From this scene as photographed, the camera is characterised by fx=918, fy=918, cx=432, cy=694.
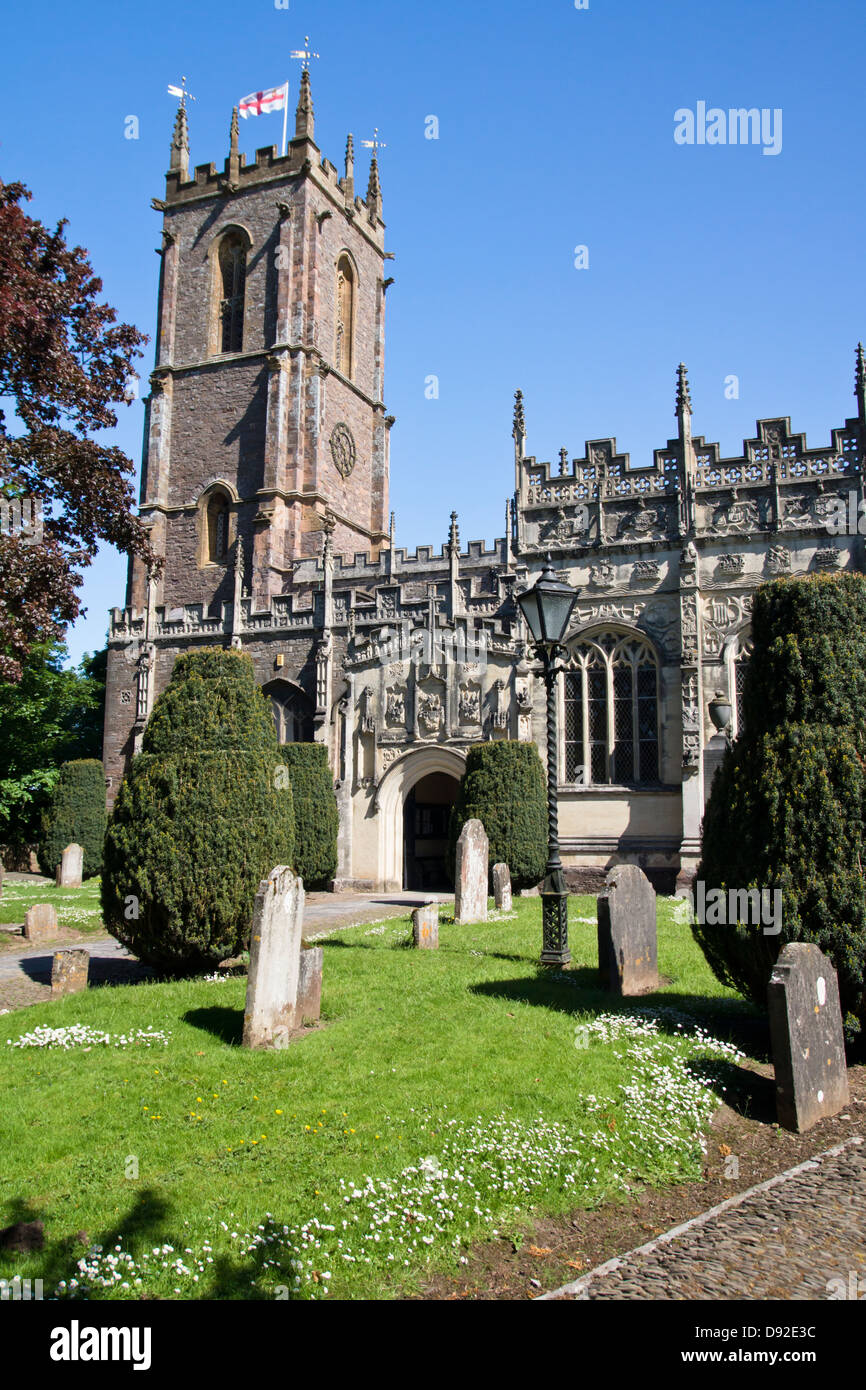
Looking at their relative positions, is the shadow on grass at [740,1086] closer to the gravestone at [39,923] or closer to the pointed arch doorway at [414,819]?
the gravestone at [39,923]

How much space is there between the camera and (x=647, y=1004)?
28.3 feet

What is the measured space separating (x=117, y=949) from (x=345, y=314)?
Result: 32658 mm

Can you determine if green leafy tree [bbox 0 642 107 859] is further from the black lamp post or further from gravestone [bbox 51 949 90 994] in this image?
the black lamp post

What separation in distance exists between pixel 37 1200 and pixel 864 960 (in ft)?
18.8

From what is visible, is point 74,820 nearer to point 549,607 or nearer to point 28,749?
point 28,749

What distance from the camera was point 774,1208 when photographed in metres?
5.01

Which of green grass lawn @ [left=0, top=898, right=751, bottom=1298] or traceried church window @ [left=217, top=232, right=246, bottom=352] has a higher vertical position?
traceried church window @ [left=217, top=232, right=246, bottom=352]

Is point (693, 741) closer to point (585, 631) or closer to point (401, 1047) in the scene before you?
point (585, 631)

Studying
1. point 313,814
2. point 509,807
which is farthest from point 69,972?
point 313,814

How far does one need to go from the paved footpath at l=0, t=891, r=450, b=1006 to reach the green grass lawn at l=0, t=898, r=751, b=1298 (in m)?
1.93

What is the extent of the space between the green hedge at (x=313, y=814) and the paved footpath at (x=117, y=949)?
0.75 m

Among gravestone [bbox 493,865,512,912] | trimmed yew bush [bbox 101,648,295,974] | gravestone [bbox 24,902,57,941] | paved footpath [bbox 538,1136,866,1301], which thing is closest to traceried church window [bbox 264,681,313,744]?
gravestone [bbox 493,865,512,912]

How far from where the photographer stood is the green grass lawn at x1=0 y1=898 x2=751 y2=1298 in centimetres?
431

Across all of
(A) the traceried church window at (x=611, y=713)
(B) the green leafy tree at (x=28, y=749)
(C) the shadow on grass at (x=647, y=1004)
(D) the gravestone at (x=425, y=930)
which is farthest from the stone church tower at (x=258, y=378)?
(C) the shadow on grass at (x=647, y=1004)
